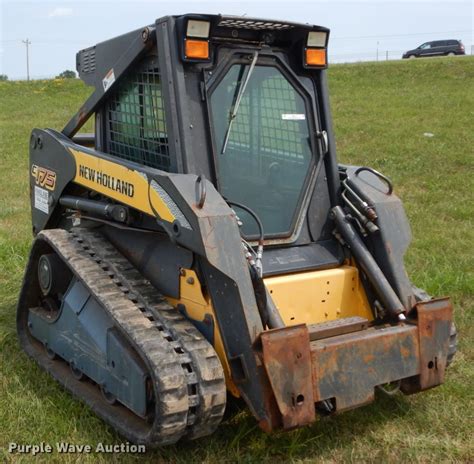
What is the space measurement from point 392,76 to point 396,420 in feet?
66.1

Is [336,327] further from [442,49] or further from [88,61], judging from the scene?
[442,49]

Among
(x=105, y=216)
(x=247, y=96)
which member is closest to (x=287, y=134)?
(x=247, y=96)

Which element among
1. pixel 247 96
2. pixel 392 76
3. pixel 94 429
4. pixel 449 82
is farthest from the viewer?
pixel 392 76

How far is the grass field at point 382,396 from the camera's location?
13.3 feet

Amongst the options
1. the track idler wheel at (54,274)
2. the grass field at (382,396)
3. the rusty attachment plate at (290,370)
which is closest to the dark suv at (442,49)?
the grass field at (382,396)

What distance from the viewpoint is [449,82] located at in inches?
846

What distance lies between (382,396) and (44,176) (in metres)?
2.77

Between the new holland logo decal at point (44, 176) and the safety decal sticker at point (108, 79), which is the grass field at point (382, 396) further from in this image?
the safety decal sticker at point (108, 79)

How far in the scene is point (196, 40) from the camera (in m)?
4.09

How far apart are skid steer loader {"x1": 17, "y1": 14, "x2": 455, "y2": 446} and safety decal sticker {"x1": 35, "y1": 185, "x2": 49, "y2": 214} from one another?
36 centimetres

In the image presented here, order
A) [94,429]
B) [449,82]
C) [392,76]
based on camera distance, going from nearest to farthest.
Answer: [94,429], [449,82], [392,76]

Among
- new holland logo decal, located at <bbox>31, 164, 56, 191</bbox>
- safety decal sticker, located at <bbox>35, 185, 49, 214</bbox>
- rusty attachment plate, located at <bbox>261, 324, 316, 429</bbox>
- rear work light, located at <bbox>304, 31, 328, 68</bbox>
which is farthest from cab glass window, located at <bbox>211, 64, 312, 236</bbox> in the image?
safety decal sticker, located at <bbox>35, 185, 49, 214</bbox>

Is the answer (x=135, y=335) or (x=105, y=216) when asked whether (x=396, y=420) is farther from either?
(x=105, y=216)

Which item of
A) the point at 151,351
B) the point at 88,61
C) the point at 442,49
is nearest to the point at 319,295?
the point at 151,351
